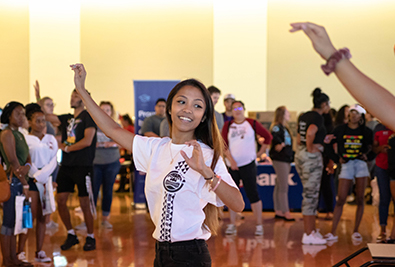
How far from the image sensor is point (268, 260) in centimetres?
435

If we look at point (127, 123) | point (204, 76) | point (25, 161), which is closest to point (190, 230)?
point (25, 161)

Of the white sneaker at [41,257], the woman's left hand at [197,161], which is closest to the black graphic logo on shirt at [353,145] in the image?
the white sneaker at [41,257]

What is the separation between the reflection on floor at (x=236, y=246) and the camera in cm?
432

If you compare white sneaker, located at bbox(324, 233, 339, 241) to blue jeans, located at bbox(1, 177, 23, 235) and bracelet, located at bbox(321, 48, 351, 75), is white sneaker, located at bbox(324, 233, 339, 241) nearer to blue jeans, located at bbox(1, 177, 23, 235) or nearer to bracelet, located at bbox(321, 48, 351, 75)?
blue jeans, located at bbox(1, 177, 23, 235)

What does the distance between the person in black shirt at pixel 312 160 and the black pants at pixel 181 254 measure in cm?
326

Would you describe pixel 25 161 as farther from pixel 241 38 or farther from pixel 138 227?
pixel 241 38

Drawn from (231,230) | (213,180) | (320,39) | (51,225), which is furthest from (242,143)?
(320,39)

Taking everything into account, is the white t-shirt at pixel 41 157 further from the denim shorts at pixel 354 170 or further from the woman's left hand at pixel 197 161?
the denim shorts at pixel 354 170

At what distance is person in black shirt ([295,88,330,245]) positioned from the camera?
15.9ft

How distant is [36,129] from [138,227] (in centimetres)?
211

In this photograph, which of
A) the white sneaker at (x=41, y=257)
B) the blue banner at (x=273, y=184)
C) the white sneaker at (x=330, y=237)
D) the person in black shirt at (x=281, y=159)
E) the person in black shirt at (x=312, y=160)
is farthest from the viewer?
the blue banner at (x=273, y=184)

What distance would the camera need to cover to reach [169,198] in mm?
1756

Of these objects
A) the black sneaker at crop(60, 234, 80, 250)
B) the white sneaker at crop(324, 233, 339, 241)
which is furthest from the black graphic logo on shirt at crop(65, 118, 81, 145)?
the white sneaker at crop(324, 233, 339, 241)

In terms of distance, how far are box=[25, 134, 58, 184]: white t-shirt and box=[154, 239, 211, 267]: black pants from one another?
265 centimetres
